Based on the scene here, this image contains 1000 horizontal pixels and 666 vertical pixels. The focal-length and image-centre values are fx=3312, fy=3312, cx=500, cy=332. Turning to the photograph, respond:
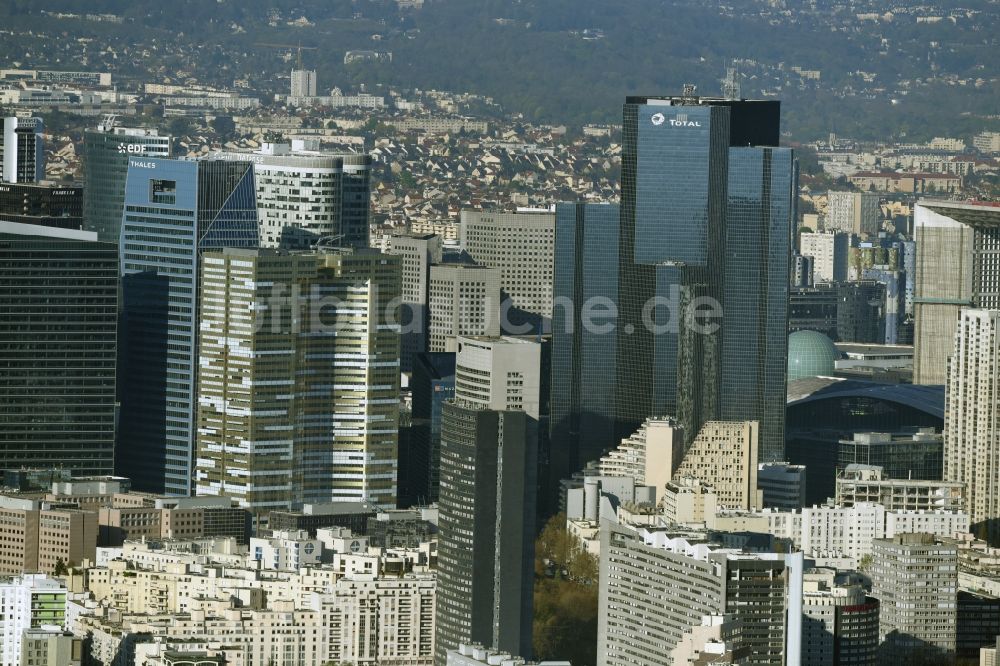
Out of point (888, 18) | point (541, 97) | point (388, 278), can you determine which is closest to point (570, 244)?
point (388, 278)

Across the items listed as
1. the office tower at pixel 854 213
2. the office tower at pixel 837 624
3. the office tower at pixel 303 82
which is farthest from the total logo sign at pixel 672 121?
the office tower at pixel 854 213

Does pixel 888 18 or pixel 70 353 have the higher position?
pixel 888 18

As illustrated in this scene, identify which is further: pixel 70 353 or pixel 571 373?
pixel 571 373

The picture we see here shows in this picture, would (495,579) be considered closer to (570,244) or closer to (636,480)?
(636,480)

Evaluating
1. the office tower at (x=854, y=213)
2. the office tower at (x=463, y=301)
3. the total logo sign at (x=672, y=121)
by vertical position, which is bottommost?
the office tower at (x=463, y=301)

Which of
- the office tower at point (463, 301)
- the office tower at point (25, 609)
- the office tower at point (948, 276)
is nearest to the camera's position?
the office tower at point (25, 609)

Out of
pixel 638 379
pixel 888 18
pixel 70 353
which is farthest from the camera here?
pixel 888 18

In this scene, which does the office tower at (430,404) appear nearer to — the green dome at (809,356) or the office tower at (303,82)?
the green dome at (809,356)
